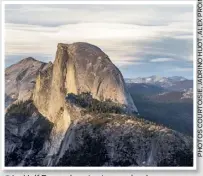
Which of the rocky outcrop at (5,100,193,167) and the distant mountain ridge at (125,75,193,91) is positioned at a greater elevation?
the distant mountain ridge at (125,75,193,91)

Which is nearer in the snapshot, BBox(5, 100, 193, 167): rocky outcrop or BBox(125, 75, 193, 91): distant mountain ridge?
BBox(5, 100, 193, 167): rocky outcrop

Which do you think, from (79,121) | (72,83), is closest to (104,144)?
(79,121)

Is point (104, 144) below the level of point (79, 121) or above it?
below

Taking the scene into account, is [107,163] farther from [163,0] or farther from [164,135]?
Result: [163,0]

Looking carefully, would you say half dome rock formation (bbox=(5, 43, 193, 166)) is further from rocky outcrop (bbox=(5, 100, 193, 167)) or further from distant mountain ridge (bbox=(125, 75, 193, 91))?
distant mountain ridge (bbox=(125, 75, 193, 91))

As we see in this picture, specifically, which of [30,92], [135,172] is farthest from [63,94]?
[135,172]

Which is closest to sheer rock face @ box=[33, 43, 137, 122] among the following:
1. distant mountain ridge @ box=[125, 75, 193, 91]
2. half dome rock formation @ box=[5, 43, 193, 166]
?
half dome rock formation @ box=[5, 43, 193, 166]

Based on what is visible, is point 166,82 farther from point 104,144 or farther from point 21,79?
point 21,79
